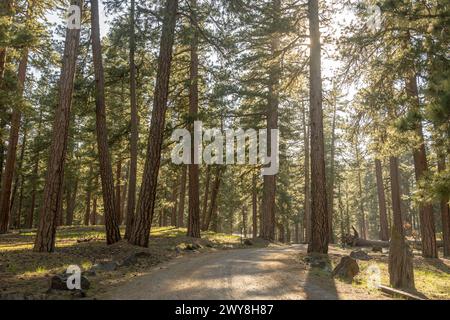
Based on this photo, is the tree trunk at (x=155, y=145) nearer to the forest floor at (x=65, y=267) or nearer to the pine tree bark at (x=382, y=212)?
the forest floor at (x=65, y=267)

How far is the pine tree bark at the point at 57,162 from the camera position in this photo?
11211mm

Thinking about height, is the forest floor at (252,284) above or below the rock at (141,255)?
below

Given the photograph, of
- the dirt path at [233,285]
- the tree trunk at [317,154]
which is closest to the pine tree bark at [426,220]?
the tree trunk at [317,154]

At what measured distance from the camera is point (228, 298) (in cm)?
628

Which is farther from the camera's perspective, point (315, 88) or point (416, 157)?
point (416, 157)

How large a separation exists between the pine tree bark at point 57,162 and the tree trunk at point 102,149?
8.26ft

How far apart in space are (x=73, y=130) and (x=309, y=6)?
2200 centimetres

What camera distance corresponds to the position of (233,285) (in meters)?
7.45

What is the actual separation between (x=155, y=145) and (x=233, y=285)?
24.4 feet

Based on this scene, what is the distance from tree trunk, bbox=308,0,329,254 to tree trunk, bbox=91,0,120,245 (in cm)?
771
